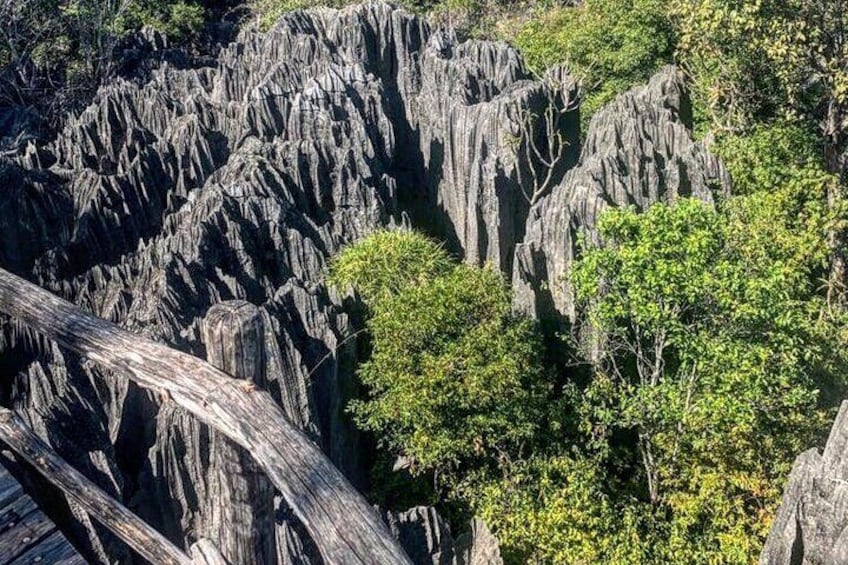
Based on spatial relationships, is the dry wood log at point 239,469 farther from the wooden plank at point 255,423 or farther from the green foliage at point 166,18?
the green foliage at point 166,18

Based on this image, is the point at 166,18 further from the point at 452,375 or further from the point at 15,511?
the point at 15,511

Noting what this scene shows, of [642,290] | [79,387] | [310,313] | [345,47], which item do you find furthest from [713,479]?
[345,47]

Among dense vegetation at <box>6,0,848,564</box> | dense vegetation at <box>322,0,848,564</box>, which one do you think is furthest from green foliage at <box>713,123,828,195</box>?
dense vegetation at <box>322,0,848,564</box>

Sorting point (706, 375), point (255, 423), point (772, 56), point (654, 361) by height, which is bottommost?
point (654, 361)

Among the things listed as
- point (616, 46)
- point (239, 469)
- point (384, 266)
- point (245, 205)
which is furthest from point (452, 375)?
point (616, 46)

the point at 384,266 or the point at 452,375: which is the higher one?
the point at 384,266
